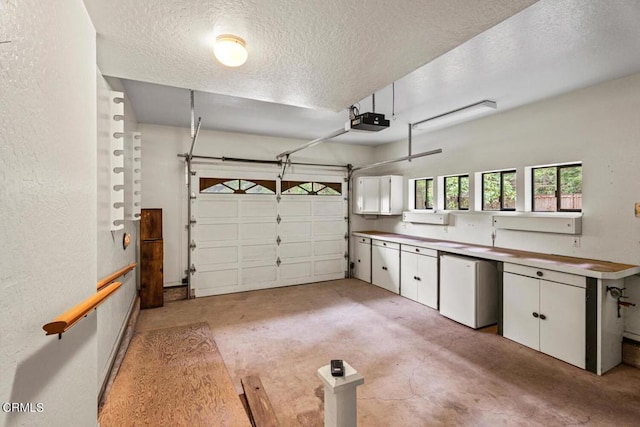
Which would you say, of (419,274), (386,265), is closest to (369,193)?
(386,265)

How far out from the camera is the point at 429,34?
1735 millimetres

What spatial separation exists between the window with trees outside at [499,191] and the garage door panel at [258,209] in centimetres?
369

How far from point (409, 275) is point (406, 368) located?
2222 mm

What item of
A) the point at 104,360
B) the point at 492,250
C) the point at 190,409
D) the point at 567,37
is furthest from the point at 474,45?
the point at 104,360

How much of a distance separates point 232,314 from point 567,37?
4762mm

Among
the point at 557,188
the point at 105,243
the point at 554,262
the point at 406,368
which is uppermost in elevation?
the point at 557,188

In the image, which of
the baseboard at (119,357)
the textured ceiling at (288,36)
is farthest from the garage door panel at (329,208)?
the textured ceiling at (288,36)

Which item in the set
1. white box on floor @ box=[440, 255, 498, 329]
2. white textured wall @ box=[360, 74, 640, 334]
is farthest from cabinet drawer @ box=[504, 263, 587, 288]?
white textured wall @ box=[360, 74, 640, 334]

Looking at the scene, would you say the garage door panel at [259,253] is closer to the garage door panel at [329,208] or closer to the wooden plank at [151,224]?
the garage door panel at [329,208]

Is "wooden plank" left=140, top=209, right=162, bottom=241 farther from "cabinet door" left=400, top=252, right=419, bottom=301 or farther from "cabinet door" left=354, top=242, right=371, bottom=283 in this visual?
"cabinet door" left=400, top=252, right=419, bottom=301

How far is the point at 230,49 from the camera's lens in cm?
179

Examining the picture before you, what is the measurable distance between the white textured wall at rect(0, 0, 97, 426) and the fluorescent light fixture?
3.97 metres

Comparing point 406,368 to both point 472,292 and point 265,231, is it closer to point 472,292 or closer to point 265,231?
point 472,292

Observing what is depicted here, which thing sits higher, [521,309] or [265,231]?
[265,231]
